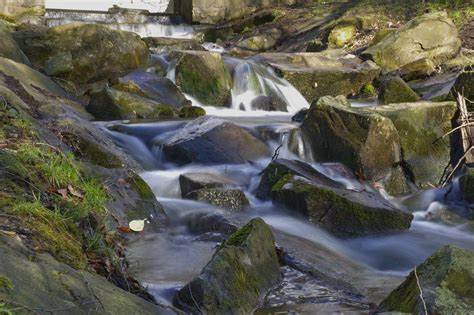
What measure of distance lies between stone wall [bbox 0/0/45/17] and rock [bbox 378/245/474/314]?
15.7 m

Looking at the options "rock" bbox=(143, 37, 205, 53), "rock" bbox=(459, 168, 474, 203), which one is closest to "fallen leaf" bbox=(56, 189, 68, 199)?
"rock" bbox=(459, 168, 474, 203)

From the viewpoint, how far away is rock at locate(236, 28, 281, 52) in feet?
56.7

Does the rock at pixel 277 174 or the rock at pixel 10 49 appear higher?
the rock at pixel 10 49

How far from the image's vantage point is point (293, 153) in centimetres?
841

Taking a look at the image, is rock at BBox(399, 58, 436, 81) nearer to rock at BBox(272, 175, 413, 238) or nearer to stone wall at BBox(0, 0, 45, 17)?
rock at BBox(272, 175, 413, 238)

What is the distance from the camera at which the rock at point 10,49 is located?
33.3 ft

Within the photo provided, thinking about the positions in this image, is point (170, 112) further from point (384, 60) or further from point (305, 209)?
point (384, 60)

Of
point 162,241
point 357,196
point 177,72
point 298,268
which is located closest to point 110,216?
point 162,241

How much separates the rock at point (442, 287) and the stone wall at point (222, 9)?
1731 cm

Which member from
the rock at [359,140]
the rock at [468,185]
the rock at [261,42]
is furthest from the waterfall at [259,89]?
the rock at [468,185]

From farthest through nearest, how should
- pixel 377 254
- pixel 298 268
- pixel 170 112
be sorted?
pixel 170 112 < pixel 377 254 < pixel 298 268

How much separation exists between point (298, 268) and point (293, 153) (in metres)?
3.99

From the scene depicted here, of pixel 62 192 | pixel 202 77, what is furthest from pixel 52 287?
pixel 202 77

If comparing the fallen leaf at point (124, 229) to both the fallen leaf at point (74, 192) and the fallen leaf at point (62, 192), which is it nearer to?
the fallen leaf at point (74, 192)
